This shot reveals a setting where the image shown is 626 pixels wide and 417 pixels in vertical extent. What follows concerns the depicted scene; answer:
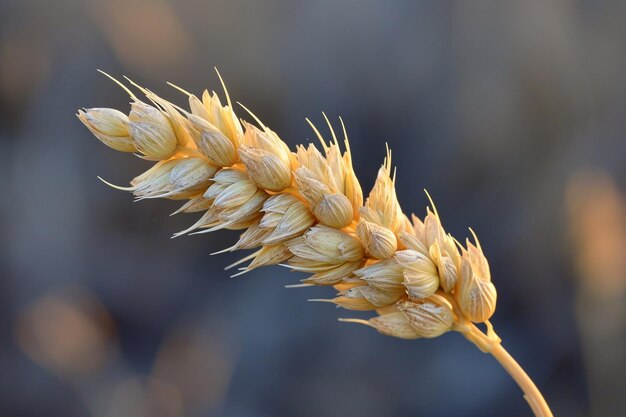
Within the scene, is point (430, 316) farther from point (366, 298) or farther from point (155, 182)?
point (155, 182)

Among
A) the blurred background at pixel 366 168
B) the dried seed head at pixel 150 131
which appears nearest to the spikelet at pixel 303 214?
the dried seed head at pixel 150 131

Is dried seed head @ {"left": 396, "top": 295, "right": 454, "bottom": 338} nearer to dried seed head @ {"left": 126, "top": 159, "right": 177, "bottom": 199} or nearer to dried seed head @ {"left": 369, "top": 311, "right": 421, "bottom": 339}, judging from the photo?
dried seed head @ {"left": 369, "top": 311, "right": 421, "bottom": 339}

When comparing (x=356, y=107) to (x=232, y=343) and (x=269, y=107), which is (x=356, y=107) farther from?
(x=232, y=343)

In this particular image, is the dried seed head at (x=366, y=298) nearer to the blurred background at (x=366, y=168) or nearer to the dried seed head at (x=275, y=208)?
the dried seed head at (x=275, y=208)

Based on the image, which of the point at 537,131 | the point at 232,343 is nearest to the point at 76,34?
the point at 232,343

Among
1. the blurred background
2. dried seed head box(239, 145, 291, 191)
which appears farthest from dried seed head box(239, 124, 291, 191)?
the blurred background

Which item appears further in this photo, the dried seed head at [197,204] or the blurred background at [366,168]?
the blurred background at [366,168]
